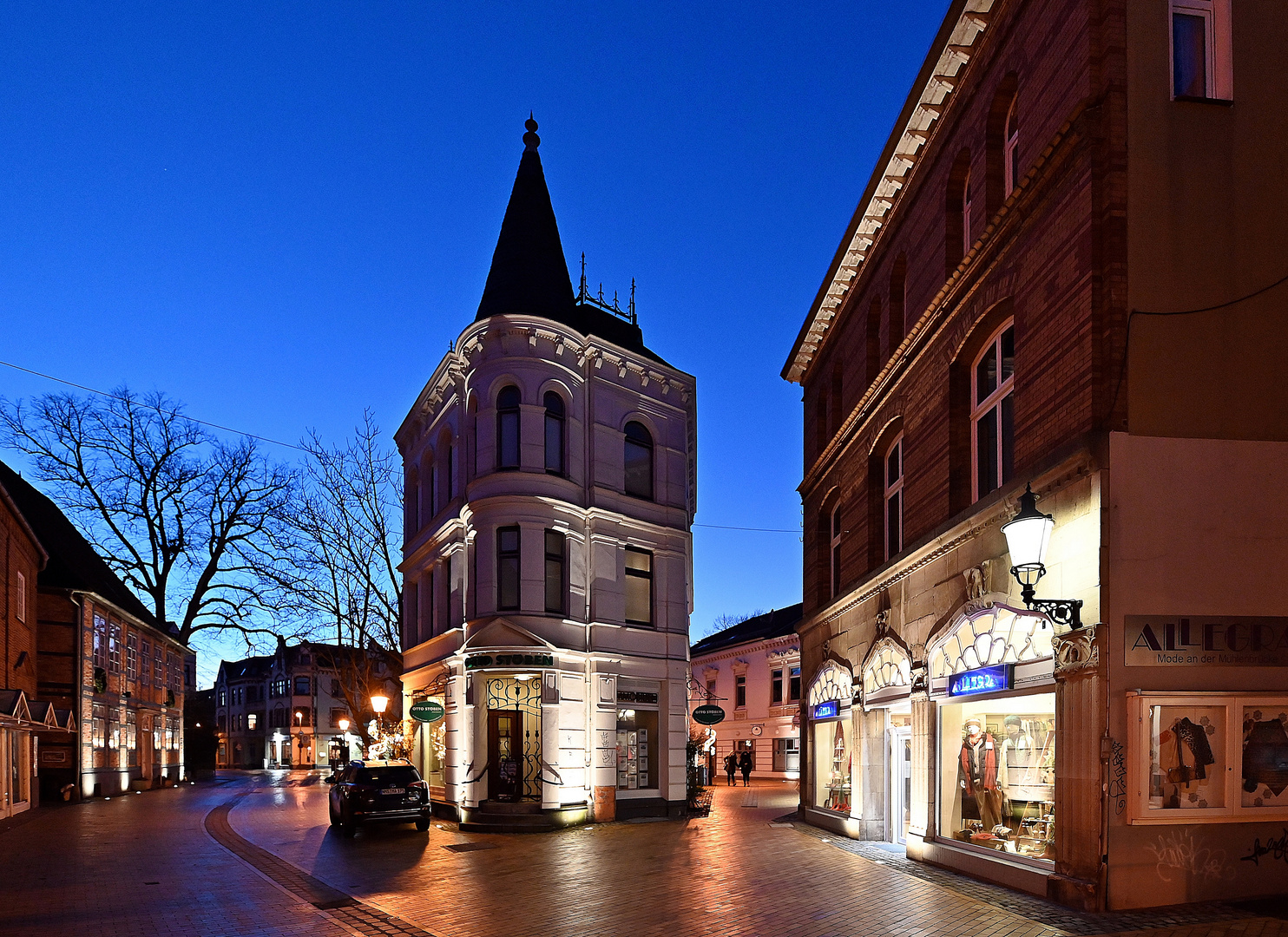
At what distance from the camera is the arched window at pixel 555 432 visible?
24.8m

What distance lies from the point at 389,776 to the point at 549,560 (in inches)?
226

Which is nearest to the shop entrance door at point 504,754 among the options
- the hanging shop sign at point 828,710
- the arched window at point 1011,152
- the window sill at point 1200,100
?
the hanging shop sign at point 828,710

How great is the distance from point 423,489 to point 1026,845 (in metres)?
21.7

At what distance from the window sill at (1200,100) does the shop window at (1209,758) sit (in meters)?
6.14

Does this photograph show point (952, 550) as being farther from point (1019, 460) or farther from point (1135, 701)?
point (1135, 701)

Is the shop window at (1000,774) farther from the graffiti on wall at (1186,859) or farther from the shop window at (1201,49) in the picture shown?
the shop window at (1201,49)

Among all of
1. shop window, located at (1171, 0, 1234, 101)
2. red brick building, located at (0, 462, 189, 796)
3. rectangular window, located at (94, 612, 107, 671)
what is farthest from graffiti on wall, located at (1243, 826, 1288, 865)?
rectangular window, located at (94, 612, 107, 671)

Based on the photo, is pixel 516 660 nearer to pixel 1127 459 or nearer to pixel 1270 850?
pixel 1127 459

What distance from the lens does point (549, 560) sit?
24.3m

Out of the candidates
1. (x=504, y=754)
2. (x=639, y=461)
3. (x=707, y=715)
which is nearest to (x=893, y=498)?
(x=639, y=461)

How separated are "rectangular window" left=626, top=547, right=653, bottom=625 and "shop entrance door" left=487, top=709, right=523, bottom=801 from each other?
3860 mm

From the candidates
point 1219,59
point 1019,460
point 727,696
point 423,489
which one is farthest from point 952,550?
point 727,696

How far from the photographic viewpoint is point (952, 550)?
14609 mm

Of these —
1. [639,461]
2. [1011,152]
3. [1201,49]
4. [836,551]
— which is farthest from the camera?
[639,461]
